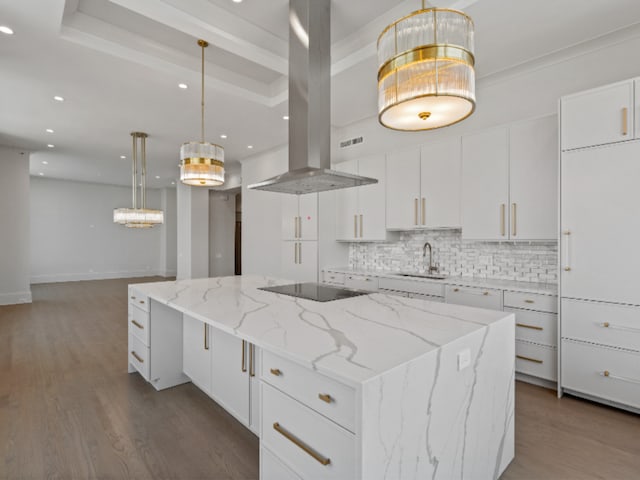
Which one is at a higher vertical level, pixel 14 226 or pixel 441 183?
pixel 441 183

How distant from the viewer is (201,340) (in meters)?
2.56

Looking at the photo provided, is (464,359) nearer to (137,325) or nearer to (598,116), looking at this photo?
(598,116)

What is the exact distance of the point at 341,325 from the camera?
1.69 meters

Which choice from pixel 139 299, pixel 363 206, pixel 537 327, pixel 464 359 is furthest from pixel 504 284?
pixel 139 299

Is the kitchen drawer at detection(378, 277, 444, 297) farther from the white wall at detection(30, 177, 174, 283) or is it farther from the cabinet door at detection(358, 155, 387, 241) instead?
the white wall at detection(30, 177, 174, 283)

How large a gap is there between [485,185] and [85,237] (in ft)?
36.1

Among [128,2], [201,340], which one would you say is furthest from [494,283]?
[128,2]

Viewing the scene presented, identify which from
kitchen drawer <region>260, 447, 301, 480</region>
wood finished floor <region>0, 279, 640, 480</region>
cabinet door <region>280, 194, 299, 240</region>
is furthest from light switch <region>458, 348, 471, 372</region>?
cabinet door <region>280, 194, 299, 240</region>

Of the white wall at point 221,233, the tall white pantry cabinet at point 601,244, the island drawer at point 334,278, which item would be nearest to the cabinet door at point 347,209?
the island drawer at point 334,278

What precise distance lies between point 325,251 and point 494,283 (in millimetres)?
2251

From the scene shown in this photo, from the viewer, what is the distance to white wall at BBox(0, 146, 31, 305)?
259 inches

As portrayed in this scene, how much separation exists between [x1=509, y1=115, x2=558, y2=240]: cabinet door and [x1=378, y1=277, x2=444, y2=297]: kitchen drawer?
2.82 ft

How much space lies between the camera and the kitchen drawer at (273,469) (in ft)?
4.61

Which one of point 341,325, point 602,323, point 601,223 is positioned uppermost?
point 601,223
